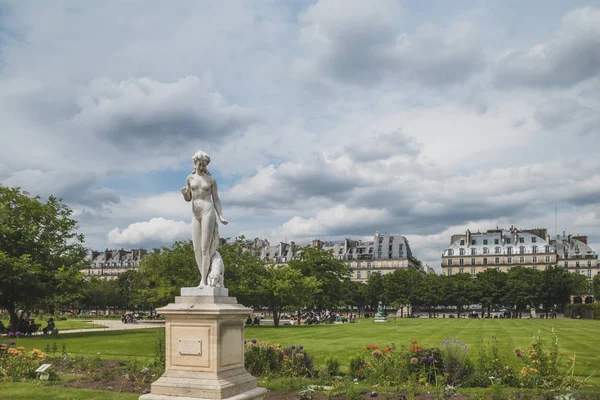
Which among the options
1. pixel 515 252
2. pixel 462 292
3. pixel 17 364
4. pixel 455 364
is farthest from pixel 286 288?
pixel 515 252

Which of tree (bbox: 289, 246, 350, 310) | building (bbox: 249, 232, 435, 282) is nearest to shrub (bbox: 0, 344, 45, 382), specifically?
tree (bbox: 289, 246, 350, 310)

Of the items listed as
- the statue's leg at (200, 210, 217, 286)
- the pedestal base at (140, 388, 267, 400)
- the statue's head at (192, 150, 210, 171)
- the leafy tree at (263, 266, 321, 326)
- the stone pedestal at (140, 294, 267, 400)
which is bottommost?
the leafy tree at (263, 266, 321, 326)

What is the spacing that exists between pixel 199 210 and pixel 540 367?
8316mm

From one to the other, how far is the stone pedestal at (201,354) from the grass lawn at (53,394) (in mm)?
2853

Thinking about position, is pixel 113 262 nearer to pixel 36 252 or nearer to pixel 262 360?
pixel 36 252

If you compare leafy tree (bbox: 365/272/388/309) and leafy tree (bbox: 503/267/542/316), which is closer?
leafy tree (bbox: 503/267/542/316)

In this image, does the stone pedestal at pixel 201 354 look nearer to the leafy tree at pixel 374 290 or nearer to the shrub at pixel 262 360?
the shrub at pixel 262 360

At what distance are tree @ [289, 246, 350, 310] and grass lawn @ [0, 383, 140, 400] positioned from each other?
4972 centimetres

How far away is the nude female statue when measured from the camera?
1053cm

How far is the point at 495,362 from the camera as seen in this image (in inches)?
534

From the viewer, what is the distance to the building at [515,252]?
12025 cm

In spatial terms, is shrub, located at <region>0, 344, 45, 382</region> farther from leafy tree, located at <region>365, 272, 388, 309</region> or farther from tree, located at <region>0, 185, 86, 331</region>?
leafy tree, located at <region>365, 272, 388, 309</region>

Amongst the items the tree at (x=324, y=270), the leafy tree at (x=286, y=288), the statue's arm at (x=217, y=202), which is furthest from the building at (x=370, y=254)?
the statue's arm at (x=217, y=202)

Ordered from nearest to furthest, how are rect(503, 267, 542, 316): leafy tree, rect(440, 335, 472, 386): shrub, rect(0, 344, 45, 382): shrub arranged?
1. rect(440, 335, 472, 386): shrub
2. rect(0, 344, 45, 382): shrub
3. rect(503, 267, 542, 316): leafy tree
